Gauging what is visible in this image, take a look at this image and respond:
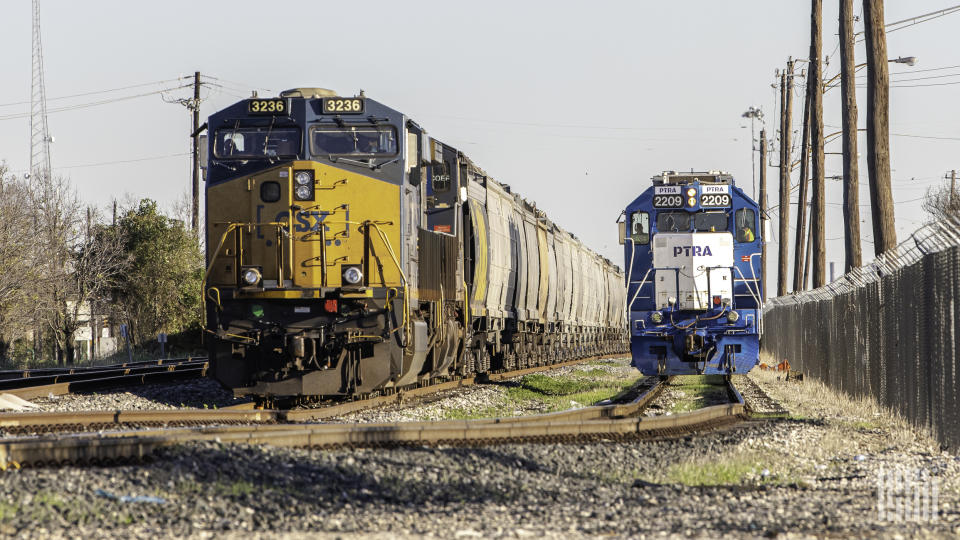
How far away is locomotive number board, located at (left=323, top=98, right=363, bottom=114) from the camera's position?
15.3m

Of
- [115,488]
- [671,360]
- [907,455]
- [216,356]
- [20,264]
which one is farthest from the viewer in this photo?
[20,264]

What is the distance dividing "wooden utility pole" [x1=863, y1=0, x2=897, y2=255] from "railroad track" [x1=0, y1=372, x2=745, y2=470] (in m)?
6.83

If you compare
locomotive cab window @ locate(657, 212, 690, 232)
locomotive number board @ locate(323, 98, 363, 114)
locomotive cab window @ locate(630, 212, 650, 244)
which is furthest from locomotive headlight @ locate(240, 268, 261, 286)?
locomotive cab window @ locate(657, 212, 690, 232)

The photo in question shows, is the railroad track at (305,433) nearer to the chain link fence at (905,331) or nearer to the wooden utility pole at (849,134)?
the chain link fence at (905,331)

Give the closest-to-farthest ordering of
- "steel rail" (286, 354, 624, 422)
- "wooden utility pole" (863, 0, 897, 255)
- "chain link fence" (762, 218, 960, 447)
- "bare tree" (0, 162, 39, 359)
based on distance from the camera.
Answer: "chain link fence" (762, 218, 960, 447) → "steel rail" (286, 354, 624, 422) → "wooden utility pole" (863, 0, 897, 255) → "bare tree" (0, 162, 39, 359)

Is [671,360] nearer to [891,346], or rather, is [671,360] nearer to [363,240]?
[891,346]

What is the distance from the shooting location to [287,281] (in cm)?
1499

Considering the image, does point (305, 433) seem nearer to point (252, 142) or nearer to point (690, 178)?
point (252, 142)

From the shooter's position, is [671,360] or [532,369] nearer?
[671,360]

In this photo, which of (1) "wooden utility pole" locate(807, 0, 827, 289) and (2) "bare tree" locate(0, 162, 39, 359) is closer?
(1) "wooden utility pole" locate(807, 0, 827, 289)

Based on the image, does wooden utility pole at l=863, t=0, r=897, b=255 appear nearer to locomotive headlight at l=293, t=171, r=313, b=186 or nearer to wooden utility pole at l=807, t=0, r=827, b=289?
locomotive headlight at l=293, t=171, r=313, b=186

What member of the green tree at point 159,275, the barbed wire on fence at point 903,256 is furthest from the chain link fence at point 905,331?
the green tree at point 159,275

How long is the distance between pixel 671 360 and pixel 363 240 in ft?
29.0

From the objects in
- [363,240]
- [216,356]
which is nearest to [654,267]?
[363,240]
